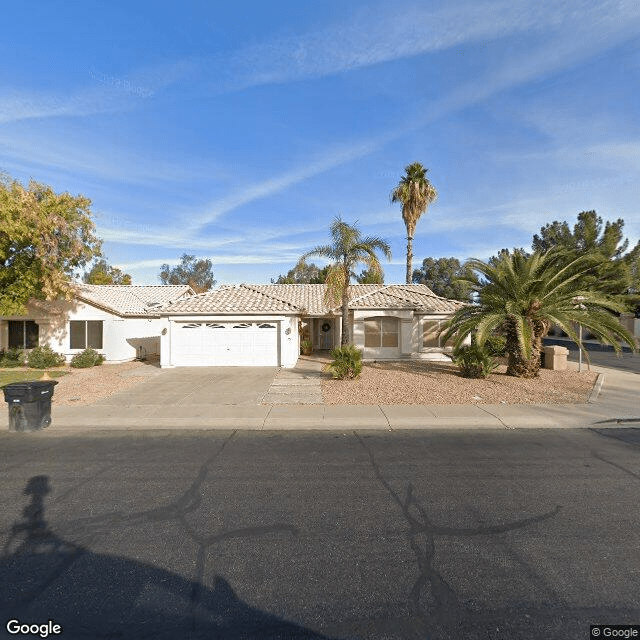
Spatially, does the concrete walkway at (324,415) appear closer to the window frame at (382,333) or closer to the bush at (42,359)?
the window frame at (382,333)

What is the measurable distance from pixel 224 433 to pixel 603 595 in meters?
6.91

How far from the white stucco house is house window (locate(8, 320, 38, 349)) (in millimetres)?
53

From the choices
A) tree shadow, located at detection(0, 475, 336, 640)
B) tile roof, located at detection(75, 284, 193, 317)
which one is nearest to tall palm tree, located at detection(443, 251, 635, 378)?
tree shadow, located at detection(0, 475, 336, 640)

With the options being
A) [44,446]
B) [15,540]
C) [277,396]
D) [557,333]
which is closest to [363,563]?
[15,540]

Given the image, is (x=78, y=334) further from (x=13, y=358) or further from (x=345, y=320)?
(x=345, y=320)

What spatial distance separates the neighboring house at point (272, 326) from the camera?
19.0 m

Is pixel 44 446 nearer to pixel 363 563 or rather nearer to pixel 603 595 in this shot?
pixel 363 563

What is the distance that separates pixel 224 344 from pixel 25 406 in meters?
10.8

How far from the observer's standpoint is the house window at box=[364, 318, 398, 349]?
20.9m

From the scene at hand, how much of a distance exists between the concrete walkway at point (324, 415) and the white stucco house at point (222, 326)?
24.6 feet

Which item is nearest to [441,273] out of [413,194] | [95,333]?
[413,194]

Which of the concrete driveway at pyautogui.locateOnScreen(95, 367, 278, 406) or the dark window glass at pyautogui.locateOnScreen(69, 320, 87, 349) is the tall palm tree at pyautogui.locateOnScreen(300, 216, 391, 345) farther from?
the dark window glass at pyautogui.locateOnScreen(69, 320, 87, 349)

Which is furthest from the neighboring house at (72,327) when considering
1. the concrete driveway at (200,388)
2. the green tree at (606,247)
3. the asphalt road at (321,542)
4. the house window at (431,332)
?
the green tree at (606,247)

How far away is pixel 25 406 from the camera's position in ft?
28.0
